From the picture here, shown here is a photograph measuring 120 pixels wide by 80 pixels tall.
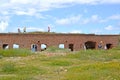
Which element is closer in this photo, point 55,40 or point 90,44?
point 55,40

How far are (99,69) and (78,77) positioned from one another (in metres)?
2.63

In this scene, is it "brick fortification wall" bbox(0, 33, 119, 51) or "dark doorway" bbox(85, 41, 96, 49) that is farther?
"dark doorway" bbox(85, 41, 96, 49)

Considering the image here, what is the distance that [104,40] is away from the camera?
199 feet

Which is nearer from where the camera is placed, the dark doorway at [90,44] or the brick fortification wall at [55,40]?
the brick fortification wall at [55,40]

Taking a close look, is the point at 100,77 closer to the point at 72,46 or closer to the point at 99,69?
the point at 99,69

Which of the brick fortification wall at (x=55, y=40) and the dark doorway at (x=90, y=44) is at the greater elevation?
the brick fortification wall at (x=55, y=40)

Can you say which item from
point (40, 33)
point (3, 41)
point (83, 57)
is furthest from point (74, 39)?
point (83, 57)

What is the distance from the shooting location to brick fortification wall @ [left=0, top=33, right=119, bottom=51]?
57000mm

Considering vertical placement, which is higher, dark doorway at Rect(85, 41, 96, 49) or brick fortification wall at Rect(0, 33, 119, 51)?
brick fortification wall at Rect(0, 33, 119, 51)

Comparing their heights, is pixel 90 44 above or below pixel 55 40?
below

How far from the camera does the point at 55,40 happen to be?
5806 cm

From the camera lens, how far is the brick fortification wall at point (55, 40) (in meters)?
57.0

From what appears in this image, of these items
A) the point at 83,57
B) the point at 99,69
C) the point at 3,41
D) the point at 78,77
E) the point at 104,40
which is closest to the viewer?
the point at 78,77

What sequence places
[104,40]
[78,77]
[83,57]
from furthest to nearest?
[104,40]
[83,57]
[78,77]
